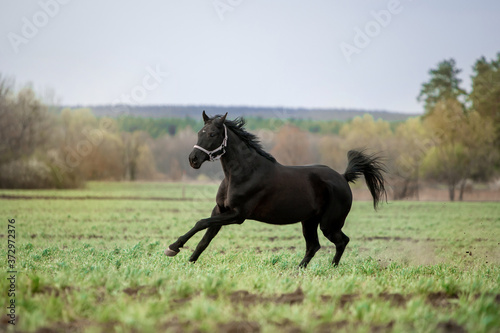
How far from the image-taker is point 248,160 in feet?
29.5

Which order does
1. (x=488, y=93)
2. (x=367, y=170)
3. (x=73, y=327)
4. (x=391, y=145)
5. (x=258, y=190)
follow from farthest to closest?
(x=391, y=145) → (x=488, y=93) → (x=367, y=170) → (x=258, y=190) → (x=73, y=327)

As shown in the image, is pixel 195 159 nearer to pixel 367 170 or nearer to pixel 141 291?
pixel 141 291

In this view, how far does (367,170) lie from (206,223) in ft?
12.8

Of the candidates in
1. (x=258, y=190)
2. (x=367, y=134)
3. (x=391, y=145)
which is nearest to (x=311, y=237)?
(x=258, y=190)

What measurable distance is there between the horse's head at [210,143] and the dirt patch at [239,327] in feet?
12.6

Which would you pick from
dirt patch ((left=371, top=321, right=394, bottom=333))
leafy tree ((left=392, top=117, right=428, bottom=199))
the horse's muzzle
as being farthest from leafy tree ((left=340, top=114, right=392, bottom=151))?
dirt patch ((left=371, top=321, right=394, bottom=333))

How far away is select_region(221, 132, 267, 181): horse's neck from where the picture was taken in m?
8.85

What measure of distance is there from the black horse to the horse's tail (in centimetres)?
92

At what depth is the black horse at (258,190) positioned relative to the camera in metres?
8.64

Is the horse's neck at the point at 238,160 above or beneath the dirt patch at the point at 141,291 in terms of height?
above

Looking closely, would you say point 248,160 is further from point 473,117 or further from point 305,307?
point 473,117

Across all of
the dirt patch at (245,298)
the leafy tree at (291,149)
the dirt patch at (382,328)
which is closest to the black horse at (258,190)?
the dirt patch at (245,298)

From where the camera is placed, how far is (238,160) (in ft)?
29.2

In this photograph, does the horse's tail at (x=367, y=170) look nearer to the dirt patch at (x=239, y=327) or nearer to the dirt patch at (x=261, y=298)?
the dirt patch at (x=261, y=298)
